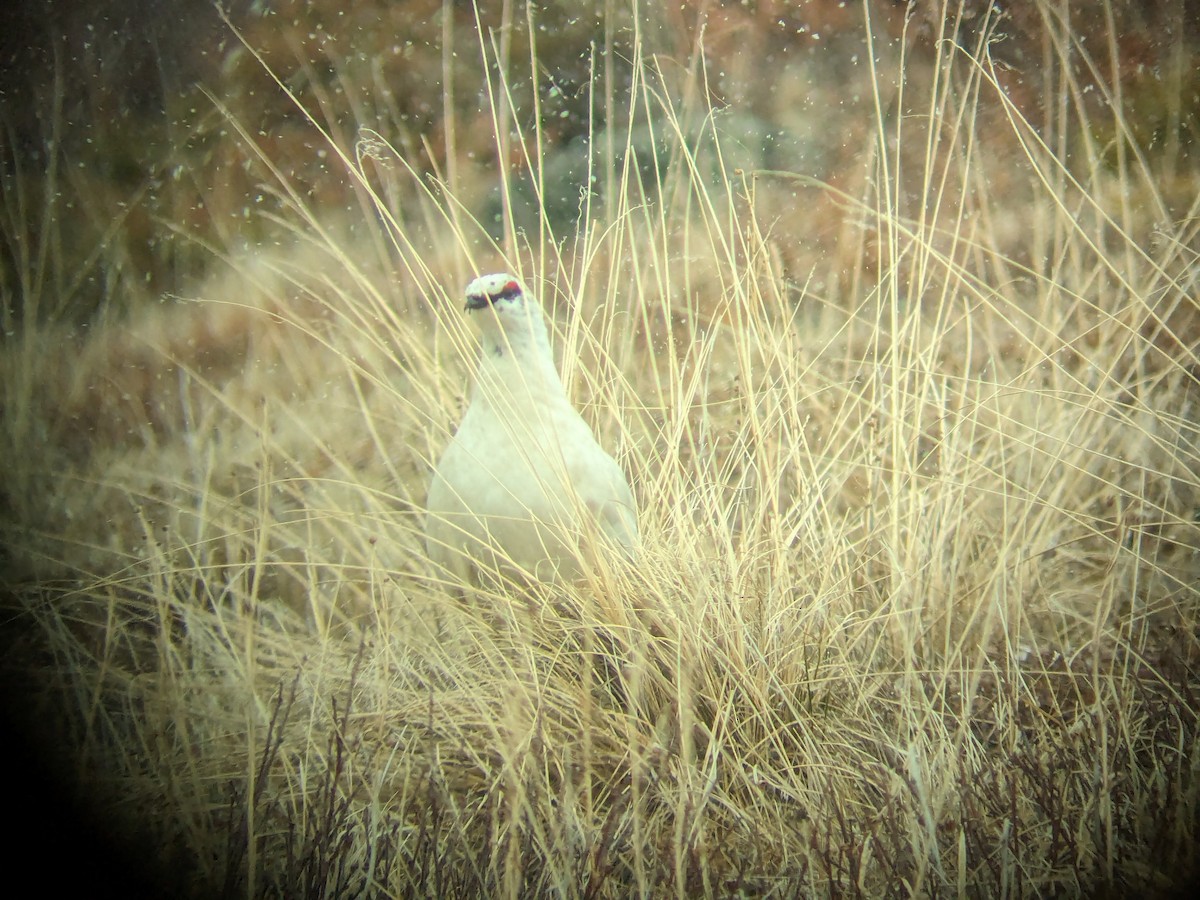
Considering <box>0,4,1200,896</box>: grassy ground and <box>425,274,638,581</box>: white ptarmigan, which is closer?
<box>0,4,1200,896</box>: grassy ground

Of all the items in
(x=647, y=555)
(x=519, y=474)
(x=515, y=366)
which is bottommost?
(x=647, y=555)

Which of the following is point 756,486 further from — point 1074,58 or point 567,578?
point 1074,58

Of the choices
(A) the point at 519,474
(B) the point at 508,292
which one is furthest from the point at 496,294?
(A) the point at 519,474

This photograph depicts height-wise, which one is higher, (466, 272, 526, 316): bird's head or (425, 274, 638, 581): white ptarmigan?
(466, 272, 526, 316): bird's head

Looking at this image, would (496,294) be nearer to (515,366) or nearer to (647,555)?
(515,366)

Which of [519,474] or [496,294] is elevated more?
[496,294]

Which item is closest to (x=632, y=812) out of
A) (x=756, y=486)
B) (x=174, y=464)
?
(x=756, y=486)
